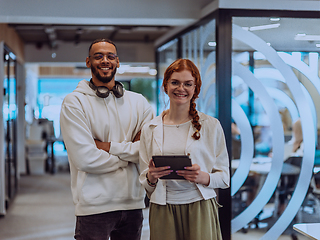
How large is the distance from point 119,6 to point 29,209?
135 inches

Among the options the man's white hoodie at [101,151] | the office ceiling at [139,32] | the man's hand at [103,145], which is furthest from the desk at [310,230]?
the office ceiling at [139,32]

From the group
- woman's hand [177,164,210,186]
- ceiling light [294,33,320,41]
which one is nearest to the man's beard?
woman's hand [177,164,210,186]

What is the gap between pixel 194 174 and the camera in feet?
5.74

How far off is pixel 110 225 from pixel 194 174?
0.65m

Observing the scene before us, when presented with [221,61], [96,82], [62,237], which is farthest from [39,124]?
[96,82]

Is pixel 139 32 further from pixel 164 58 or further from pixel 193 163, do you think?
pixel 193 163

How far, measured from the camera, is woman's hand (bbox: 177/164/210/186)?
5.68ft

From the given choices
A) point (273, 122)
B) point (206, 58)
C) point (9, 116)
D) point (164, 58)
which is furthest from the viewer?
point (164, 58)

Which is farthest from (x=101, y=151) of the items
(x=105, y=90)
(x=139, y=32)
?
(x=139, y=32)

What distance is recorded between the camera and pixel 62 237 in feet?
13.8

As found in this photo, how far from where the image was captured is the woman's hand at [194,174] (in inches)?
68.2

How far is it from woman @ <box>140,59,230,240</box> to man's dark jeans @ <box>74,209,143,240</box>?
26cm

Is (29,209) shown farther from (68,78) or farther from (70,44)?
(68,78)

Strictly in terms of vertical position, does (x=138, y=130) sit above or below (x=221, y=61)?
below
